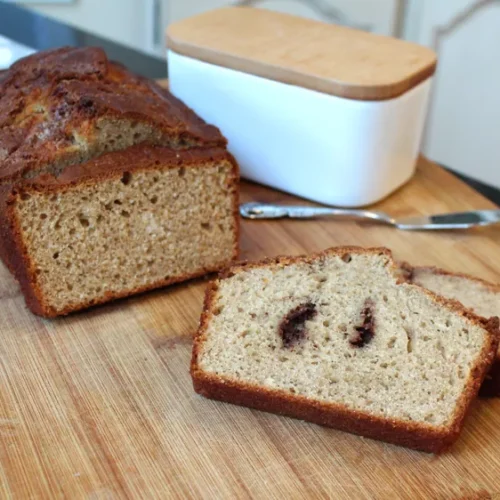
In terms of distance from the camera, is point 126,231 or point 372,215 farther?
point 372,215

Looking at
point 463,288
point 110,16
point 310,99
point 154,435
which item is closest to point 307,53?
point 310,99

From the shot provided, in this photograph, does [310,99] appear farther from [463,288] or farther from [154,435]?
[154,435]

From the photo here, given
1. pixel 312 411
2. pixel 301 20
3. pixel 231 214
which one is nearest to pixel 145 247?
pixel 231 214

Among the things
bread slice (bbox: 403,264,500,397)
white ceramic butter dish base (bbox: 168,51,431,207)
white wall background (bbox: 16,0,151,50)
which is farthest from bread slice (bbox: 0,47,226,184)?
white wall background (bbox: 16,0,151,50)

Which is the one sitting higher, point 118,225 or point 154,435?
point 118,225

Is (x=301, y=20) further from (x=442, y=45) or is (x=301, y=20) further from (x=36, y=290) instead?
(x=442, y=45)

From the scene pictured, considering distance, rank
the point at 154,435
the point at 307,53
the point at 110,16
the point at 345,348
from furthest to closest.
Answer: the point at 110,16, the point at 307,53, the point at 345,348, the point at 154,435

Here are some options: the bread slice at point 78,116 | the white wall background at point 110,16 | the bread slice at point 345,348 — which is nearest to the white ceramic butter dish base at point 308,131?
the bread slice at point 78,116

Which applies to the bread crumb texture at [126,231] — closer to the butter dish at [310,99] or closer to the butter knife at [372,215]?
the butter knife at [372,215]
